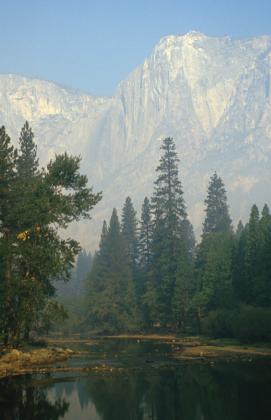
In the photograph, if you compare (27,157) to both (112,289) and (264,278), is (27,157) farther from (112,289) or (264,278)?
(112,289)

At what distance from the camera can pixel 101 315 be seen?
351 ft

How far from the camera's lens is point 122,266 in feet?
375

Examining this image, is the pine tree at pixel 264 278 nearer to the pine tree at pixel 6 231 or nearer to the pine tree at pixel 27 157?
the pine tree at pixel 6 231

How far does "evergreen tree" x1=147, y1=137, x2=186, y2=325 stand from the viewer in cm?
9556

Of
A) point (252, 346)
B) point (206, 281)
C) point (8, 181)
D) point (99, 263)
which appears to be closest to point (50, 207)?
point (8, 181)

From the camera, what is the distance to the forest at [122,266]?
53.5 m

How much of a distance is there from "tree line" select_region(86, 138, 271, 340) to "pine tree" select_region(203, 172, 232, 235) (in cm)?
19

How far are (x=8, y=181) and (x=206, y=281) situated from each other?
1318 inches

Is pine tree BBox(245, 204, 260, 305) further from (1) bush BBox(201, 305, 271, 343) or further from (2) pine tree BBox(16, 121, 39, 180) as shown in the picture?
(2) pine tree BBox(16, 121, 39, 180)

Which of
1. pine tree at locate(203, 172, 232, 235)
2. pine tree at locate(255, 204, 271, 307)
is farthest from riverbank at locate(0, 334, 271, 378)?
pine tree at locate(203, 172, 232, 235)

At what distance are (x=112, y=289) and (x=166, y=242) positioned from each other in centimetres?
1762

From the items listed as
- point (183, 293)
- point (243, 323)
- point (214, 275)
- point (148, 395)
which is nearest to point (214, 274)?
point (214, 275)

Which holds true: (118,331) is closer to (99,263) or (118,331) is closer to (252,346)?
(99,263)

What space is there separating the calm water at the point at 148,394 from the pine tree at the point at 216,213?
79473 millimetres
